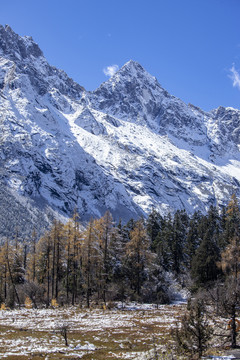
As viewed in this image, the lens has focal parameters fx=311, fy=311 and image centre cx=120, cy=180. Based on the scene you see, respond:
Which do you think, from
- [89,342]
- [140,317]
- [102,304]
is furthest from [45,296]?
[89,342]

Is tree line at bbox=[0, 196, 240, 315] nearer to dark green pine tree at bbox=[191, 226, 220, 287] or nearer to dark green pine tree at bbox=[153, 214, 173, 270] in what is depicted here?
dark green pine tree at bbox=[191, 226, 220, 287]

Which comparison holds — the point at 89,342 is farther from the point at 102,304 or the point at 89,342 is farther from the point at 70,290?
the point at 70,290

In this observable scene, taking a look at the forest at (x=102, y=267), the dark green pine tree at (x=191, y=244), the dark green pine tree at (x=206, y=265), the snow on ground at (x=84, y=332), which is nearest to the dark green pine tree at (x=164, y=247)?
the forest at (x=102, y=267)

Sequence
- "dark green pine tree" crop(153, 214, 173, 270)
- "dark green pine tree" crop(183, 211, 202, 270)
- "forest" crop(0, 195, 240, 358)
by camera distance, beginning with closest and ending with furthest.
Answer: "forest" crop(0, 195, 240, 358), "dark green pine tree" crop(153, 214, 173, 270), "dark green pine tree" crop(183, 211, 202, 270)

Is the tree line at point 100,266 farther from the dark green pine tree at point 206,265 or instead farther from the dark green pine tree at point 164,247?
the dark green pine tree at point 164,247

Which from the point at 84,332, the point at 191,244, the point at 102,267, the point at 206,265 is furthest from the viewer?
the point at 191,244

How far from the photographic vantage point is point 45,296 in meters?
44.6

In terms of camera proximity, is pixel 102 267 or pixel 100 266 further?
pixel 100 266

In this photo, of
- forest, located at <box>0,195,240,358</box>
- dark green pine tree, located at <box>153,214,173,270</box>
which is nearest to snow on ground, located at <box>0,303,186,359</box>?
forest, located at <box>0,195,240,358</box>

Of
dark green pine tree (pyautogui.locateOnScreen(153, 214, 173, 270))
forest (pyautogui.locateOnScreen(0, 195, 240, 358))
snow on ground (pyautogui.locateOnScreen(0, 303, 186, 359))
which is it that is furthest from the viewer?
dark green pine tree (pyautogui.locateOnScreen(153, 214, 173, 270))

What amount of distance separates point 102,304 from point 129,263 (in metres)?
9.23

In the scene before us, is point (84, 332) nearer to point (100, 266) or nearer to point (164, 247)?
point (100, 266)

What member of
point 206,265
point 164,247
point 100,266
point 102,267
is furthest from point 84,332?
point 164,247

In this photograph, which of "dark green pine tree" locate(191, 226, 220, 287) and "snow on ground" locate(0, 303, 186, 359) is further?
"dark green pine tree" locate(191, 226, 220, 287)
